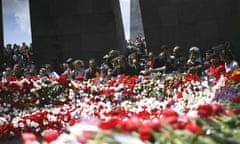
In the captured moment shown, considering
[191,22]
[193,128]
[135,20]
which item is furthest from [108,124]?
[135,20]

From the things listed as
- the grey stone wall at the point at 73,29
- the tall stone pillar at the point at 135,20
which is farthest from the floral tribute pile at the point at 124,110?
the tall stone pillar at the point at 135,20

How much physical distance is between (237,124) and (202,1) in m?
13.1

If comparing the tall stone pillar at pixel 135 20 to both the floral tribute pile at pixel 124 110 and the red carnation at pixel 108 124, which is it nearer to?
the floral tribute pile at pixel 124 110

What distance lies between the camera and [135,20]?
1190 inches

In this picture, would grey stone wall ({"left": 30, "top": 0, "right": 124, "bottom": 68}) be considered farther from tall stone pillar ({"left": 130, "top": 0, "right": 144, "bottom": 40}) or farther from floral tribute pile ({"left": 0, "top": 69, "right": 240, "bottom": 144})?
tall stone pillar ({"left": 130, "top": 0, "right": 144, "bottom": 40})

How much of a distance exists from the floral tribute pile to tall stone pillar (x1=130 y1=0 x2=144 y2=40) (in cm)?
1901

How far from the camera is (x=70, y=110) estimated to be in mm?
8477

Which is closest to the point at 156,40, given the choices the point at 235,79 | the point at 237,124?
the point at 235,79

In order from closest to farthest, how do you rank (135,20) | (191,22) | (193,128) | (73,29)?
1. (193,128)
2. (191,22)
3. (73,29)
4. (135,20)

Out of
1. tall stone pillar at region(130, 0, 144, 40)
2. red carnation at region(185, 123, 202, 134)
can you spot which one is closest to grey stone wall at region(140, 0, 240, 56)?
red carnation at region(185, 123, 202, 134)

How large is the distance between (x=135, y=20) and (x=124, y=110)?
23.5m

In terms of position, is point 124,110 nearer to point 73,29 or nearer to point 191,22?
point 191,22

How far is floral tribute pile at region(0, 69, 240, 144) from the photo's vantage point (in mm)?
2361

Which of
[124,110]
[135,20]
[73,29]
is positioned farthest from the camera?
[135,20]
